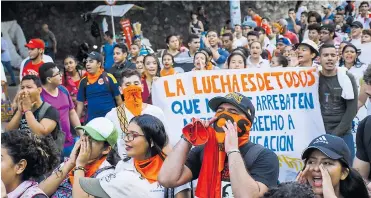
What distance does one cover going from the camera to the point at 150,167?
4.03 meters

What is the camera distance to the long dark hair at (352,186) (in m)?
3.62

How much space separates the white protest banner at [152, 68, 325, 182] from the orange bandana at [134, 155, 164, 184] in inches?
94.4

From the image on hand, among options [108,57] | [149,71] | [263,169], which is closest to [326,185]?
[263,169]

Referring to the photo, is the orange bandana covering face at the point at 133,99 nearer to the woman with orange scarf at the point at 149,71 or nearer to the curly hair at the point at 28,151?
the woman with orange scarf at the point at 149,71

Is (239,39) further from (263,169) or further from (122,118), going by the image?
(263,169)

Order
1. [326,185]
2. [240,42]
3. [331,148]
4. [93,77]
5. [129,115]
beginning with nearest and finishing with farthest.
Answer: [326,185], [331,148], [129,115], [93,77], [240,42]

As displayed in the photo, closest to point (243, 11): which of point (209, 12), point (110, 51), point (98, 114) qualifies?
point (209, 12)

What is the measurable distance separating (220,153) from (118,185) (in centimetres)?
61

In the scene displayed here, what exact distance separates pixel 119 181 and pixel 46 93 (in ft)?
10.4

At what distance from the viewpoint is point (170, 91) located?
22.3 feet

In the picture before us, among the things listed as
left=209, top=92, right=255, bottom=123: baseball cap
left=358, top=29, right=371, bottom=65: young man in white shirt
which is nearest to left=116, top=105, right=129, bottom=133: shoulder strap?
left=209, top=92, right=255, bottom=123: baseball cap

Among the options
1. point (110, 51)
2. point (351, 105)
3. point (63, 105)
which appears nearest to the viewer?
point (351, 105)

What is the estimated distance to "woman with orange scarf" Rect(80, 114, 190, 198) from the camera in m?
3.82

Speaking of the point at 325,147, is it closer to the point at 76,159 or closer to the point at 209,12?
the point at 76,159
